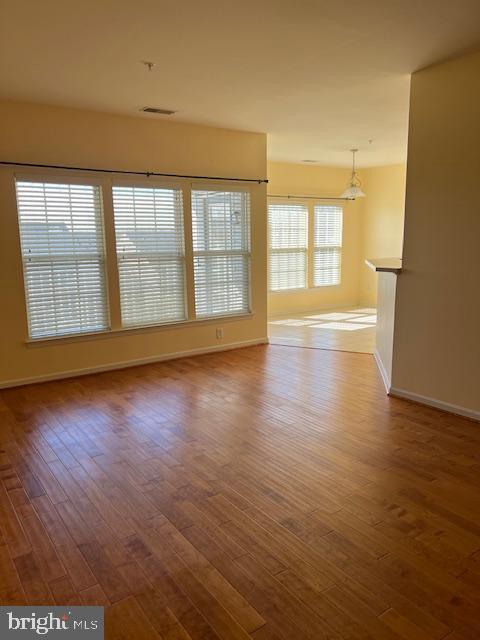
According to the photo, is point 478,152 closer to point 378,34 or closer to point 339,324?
point 378,34

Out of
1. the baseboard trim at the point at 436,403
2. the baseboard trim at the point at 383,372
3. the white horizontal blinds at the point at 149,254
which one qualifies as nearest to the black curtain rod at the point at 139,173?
the white horizontal blinds at the point at 149,254

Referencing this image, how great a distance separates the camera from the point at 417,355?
3.81m

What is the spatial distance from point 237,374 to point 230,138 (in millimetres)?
2788

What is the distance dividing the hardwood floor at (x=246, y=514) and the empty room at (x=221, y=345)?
14 mm

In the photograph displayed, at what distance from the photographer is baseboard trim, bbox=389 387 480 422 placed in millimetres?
3520

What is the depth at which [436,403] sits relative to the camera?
3.73 metres

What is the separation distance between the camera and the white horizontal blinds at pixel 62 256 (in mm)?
4344

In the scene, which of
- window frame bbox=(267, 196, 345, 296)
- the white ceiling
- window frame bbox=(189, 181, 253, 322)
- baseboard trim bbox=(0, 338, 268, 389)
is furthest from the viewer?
window frame bbox=(267, 196, 345, 296)

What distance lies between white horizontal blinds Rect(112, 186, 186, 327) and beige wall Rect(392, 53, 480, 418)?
2550 mm

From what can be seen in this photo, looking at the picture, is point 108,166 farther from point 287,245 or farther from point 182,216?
point 287,245

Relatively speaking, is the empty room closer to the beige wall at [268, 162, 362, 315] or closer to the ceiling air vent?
the ceiling air vent

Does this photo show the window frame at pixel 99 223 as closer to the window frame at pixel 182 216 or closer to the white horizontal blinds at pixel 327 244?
the window frame at pixel 182 216

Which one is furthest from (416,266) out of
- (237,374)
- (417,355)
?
(237,374)

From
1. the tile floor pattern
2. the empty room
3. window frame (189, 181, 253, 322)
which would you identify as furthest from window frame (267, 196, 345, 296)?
window frame (189, 181, 253, 322)
